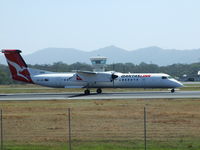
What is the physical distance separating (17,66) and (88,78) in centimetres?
953

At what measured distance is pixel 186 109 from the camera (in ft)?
113

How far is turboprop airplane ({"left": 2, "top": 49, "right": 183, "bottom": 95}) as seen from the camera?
53.3 m

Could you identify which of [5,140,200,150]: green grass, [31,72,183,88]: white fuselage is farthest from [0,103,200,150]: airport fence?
[31,72,183,88]: white fuselage

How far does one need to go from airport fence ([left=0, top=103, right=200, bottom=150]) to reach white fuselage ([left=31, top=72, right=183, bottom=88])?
68.9 ft

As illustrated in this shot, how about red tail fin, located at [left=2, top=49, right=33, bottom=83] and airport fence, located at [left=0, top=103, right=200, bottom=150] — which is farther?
red tail fin, located at [left=2, top=49, right=33, bottom=83]

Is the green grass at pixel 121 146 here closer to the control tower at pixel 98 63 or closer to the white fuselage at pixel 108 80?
the white fuselage at pixel 108 80

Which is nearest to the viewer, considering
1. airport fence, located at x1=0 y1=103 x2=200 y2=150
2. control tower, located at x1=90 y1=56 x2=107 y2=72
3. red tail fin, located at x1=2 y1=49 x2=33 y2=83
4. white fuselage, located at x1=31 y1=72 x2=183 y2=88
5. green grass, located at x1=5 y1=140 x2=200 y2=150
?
green grass, located at x1=5 y1=140 x2=200 y2=150

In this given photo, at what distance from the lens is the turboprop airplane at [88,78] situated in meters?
53.3

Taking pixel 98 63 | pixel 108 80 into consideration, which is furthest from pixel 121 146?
pixel 98 63

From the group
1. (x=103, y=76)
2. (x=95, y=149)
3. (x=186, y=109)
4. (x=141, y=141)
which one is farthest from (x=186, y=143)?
(x=103, y=76)

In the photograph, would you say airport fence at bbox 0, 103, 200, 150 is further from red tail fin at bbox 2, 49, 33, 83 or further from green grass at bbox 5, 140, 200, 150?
red tail fin at bbox 2, 49, 33, 83

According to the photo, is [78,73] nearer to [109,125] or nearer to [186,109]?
[186,109]

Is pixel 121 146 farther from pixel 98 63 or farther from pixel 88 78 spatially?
pixel 98 63

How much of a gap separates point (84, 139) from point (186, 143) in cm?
477
